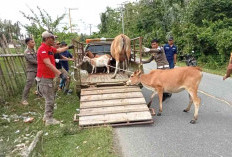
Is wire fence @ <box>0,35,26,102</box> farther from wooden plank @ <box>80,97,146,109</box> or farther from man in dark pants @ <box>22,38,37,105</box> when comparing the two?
wooden plank @ <box>80,97,146,109</box>

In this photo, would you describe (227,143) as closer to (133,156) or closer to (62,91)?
(133,156)

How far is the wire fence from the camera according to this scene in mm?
7184

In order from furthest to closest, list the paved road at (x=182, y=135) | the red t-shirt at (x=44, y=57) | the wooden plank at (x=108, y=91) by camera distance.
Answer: the wooden plank at (x=108, y=91) < the red t-shirt at (x=44, y=57) < the paved road at (x=182, y=135)

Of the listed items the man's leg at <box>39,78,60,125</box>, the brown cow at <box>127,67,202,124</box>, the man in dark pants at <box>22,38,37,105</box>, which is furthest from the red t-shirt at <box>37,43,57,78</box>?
the brown cow at <box>127,67,202,124</box>

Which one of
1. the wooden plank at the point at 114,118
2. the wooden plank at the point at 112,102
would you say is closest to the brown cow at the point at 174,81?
the wooden plank at the point at 112,102

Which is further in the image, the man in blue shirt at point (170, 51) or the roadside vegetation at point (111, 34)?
the man in blue shirt at point (170, 51)

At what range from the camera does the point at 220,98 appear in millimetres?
7473

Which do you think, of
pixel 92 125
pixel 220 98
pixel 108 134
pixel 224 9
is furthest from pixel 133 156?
pixel 224 9

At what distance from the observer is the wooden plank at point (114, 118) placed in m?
5.03

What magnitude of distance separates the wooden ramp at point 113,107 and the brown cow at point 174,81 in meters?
0.35

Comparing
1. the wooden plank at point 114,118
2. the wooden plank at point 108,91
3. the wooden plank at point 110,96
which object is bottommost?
the wooden plank at point 114,118

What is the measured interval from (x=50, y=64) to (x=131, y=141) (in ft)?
7.72

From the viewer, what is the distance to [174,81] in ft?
18.9

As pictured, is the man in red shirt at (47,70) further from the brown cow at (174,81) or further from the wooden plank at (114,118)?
the brown cow at (174,81)
